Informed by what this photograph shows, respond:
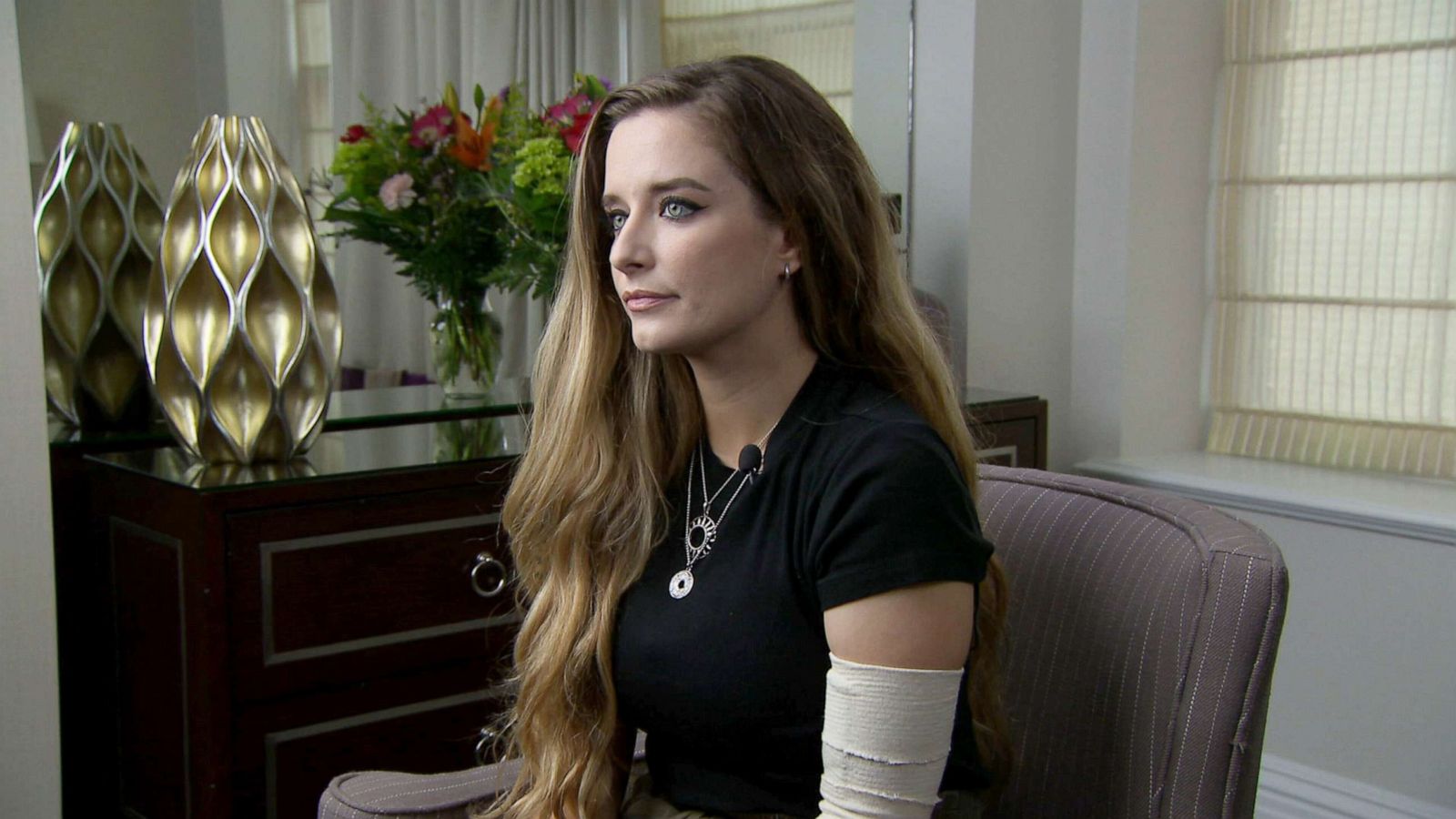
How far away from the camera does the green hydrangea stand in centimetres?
225

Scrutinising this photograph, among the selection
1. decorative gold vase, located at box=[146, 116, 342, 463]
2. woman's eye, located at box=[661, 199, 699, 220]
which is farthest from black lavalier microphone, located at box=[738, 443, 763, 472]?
decorative gold vase, located at box=[146, 116, 342, 463]

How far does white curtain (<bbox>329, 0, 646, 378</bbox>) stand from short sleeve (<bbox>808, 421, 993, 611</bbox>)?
1352 mm

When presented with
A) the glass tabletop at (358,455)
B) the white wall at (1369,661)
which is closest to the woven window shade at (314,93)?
the glass tabletop at (358,455)

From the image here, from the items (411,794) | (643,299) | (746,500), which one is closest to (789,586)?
(746,500)

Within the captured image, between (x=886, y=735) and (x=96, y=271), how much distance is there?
146cm

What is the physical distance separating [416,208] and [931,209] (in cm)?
110

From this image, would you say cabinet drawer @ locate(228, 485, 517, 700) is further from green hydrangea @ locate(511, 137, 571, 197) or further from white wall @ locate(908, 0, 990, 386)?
white wall @ locate(908, 0, 990, 386)

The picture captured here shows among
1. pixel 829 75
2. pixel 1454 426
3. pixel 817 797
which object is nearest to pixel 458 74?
pixel 829 75

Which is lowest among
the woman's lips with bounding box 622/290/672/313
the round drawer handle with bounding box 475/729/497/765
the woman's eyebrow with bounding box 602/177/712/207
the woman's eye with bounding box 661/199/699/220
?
the round drawer handle with bounding box 475/729/497/765

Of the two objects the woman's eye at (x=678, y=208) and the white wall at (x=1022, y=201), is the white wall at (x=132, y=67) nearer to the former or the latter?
the woman's eye at (x=678, y=208)

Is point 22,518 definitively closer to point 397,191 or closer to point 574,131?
point 397,191

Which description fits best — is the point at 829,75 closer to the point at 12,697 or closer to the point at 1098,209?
the point at 1098,209

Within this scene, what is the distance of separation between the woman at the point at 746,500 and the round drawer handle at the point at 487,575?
0.57 m

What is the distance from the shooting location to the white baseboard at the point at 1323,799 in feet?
8.02
